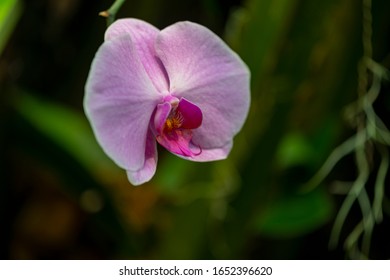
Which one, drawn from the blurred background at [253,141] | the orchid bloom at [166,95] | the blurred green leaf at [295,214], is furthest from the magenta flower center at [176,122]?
the blurred green leaf at [295,214]

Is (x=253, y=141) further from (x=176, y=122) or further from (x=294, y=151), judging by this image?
(x=176, y=122)

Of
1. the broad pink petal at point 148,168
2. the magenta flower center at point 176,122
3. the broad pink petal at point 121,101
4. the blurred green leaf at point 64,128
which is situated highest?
the broad pink petal at point 121,101

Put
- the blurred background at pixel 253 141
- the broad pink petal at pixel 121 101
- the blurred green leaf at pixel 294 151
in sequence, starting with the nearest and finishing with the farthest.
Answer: the broad pink petal at pixel 121 101 < the blurred background at pixel 253 141 < the blurred green leaf at pixel 294 151

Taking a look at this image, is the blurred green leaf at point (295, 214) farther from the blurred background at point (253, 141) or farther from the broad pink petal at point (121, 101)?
the broad pink petal at point (121, 101)

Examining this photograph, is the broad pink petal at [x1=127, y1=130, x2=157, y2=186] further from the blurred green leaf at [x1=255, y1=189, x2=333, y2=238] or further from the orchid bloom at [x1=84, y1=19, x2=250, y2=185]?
the blurred green leaf at [x1=255, y1=189, x2=333, y2=238]

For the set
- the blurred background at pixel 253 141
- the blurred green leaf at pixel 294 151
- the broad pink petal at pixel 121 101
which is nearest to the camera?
the broad pink petal at pixel 121 101
